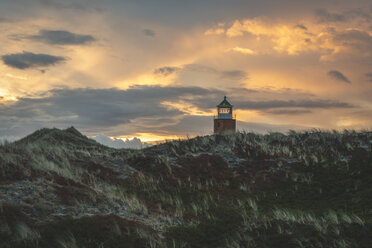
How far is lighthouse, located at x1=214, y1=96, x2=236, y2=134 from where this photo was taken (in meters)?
62.6

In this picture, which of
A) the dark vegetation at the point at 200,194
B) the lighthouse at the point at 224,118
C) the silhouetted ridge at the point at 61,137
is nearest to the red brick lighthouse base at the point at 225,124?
the lighthouse at the point at 224,118

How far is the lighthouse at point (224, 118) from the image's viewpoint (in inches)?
2463

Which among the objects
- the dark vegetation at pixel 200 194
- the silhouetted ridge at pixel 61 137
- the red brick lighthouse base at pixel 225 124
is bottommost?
the dark vegetation at pixel 200 194

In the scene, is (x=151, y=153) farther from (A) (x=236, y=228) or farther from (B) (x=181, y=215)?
(A) (x=236, y=228)

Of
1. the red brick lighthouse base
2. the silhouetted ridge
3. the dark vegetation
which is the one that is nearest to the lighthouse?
the red brick lighthouse base

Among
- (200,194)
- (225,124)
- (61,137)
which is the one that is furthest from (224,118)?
(200,194)

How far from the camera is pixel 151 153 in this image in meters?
24.5

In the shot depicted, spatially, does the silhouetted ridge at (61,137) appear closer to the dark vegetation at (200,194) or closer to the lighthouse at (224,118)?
the dark vegetation at (200,194)

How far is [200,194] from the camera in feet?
52.4

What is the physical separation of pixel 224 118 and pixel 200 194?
48.1 meters

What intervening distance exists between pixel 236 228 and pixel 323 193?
7.16 metres

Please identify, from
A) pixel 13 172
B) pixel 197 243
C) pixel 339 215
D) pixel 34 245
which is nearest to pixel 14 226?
pixel 34 245

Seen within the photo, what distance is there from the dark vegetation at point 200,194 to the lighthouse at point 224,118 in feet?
114

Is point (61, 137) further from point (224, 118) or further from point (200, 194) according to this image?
point (224, 118)
